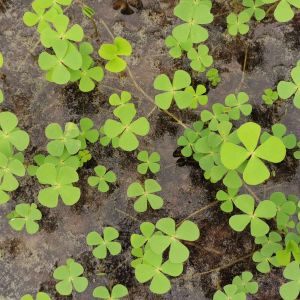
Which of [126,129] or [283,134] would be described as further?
[283,134]

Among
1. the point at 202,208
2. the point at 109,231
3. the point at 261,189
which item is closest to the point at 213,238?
the point at 202,208

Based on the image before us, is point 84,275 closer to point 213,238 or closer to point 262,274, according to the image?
point 213,238

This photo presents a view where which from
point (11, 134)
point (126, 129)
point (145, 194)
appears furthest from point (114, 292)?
point (11, 134)

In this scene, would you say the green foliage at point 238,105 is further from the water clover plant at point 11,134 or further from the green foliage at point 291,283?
the water clover plant at point 11,134

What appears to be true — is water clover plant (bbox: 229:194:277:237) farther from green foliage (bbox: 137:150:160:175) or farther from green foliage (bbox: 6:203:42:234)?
green foliage (bbox: 6:203:42:234)

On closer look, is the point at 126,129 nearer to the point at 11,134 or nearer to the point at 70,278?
the point at 11,134
